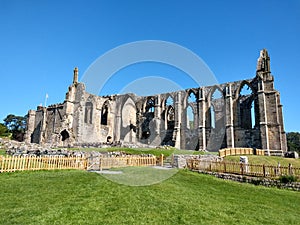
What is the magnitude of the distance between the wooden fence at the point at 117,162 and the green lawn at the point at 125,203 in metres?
4.00

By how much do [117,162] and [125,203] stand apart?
844 centimetres

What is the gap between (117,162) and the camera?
15.3 metres

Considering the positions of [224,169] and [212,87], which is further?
[212,87]

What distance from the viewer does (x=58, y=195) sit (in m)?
7.45

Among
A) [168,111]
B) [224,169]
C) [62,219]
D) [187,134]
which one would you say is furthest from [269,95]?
[62,219]

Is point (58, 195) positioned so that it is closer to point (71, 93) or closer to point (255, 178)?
point (255, 178)

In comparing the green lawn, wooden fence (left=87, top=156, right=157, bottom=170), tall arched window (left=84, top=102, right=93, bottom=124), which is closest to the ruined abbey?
tall arched window (left=84, top=102, right=93, bottom=124)

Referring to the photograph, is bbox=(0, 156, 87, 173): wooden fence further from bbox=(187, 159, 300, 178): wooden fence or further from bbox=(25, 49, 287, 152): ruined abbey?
bbox=(25, 49, 287, 152): ruined abbey

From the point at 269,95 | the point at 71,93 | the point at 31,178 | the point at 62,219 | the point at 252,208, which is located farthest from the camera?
the point at 71,93

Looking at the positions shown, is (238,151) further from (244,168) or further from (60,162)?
(60,162)

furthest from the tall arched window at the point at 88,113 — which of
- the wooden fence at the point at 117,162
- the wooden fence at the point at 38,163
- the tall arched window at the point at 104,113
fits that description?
the wooden fence at the point at 38,163

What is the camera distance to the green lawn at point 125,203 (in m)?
5.88

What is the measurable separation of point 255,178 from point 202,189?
4733 millimetres

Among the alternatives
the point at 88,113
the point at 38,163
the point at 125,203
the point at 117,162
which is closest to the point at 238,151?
the point at 117,162
